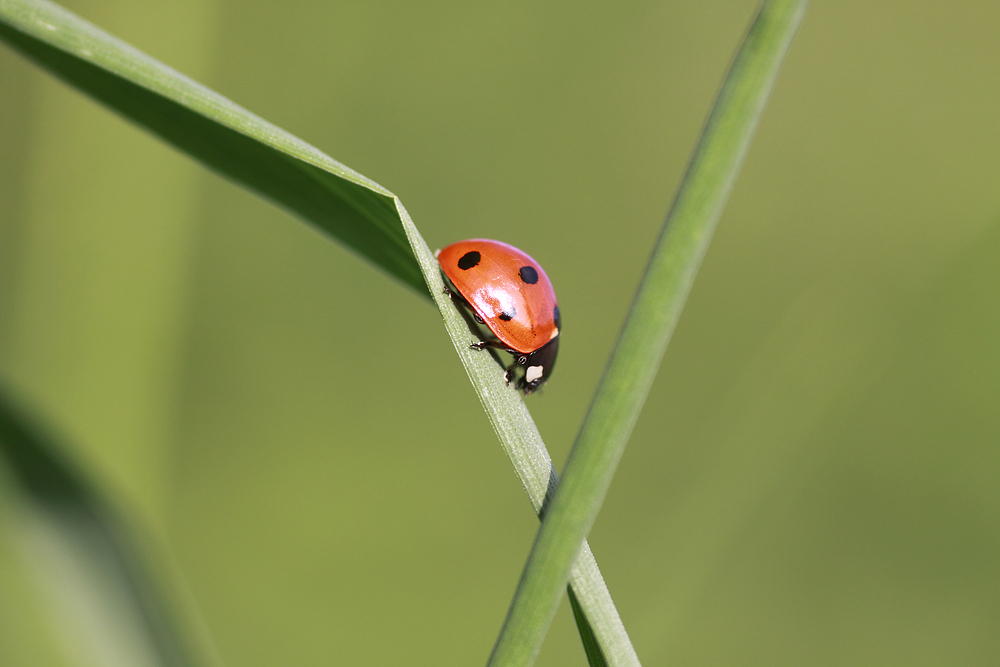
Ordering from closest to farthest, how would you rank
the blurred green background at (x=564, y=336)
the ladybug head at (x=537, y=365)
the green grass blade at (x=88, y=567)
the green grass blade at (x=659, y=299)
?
the green grass blade at (x=659, y=299), the green grass blade at (x=88, y=567), the ladybug head at (x=537, y=365), the blurred green background at (x=564, y=336)

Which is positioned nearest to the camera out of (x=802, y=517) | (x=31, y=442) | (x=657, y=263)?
(x=657, y=263)

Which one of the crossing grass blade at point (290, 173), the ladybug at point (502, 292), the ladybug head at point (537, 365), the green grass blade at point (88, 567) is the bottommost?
the green grass blade at point (88, 567)

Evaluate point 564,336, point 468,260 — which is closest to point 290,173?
point 468,260

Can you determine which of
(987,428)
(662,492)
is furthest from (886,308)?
(662,492)

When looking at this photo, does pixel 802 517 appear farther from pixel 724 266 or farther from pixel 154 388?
pixel 154 388

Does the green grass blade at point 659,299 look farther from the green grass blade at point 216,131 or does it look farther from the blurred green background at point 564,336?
the blurred green background at point 564,336

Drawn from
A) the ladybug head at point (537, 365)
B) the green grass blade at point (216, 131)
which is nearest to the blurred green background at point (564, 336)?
the ladybug head at point (537, 365)
